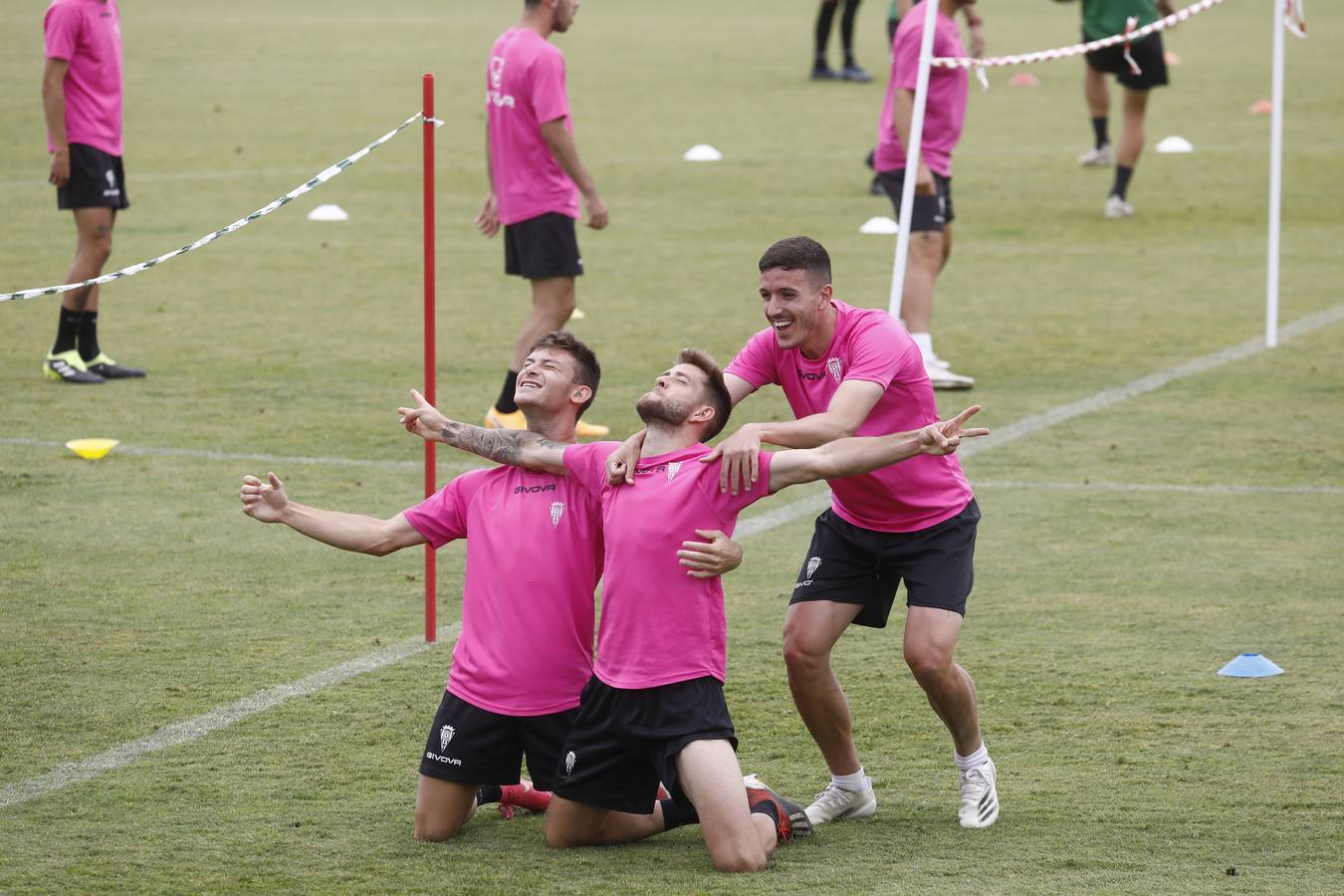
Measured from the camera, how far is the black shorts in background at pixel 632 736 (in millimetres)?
4930

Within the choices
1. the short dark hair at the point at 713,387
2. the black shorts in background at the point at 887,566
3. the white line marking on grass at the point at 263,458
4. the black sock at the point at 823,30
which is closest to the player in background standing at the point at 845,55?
the black sock at the point at 823,30

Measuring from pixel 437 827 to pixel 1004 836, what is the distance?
1.45 m

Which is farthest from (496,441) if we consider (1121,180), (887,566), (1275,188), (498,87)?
(1121,180)

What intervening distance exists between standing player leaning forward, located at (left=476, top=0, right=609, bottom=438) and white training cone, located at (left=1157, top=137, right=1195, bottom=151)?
476 inches

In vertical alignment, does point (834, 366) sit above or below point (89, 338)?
above

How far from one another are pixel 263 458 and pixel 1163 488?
13.7 ft

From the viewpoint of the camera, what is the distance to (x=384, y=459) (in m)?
9.39

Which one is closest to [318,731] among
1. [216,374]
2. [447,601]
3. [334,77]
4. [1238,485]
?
[447,601]

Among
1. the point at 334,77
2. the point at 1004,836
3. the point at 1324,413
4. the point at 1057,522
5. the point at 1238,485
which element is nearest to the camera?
the point at 1004,836

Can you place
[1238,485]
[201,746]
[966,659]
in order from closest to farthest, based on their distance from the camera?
[201,746] → [966,659] → [1238,485]

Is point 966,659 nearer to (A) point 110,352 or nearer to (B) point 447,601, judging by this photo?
(B) point 447,601

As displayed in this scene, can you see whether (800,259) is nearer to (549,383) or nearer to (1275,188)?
(549,383)

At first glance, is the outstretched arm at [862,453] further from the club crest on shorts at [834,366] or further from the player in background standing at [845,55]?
the player in background standing at [845,55]

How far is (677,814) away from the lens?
5.17m
